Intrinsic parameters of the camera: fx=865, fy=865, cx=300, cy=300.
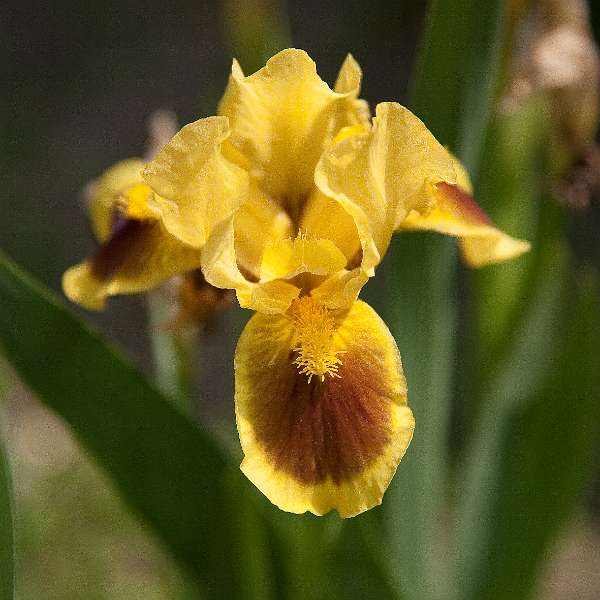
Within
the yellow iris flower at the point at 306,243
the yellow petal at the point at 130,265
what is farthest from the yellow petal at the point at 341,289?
the yellow petal at the point at 130,265

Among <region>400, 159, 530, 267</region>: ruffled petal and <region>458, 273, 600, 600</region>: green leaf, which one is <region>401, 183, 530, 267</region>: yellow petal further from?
<region>458, 273, 600, 600</region>: green leaf

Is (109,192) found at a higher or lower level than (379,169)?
lower

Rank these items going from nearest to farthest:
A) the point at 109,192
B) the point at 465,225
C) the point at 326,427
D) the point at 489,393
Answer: the point at 326,427
the point at 465,225
the point at 109,192
the point at 489,393

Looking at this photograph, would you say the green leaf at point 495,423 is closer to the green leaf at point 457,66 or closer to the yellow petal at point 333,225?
the green leaf at point 457,66

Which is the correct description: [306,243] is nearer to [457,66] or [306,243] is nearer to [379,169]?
[379,169]

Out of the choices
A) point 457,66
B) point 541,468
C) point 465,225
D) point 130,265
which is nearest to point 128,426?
point 130,265

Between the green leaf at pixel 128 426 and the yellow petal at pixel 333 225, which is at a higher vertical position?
the yellow petal at pixel 333 225

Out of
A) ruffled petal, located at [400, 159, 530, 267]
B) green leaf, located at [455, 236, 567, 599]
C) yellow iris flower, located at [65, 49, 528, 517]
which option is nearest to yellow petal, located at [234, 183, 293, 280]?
yellow iris flower, located at [65, 49, 528, 517]

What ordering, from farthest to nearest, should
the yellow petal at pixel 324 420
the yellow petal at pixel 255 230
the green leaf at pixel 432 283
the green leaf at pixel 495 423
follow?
the green leaf at pixel 495 423, the green leaf at pixel 432 283, the yellow petal at pixel 255 230, the yellow petal at pixel 324 420
